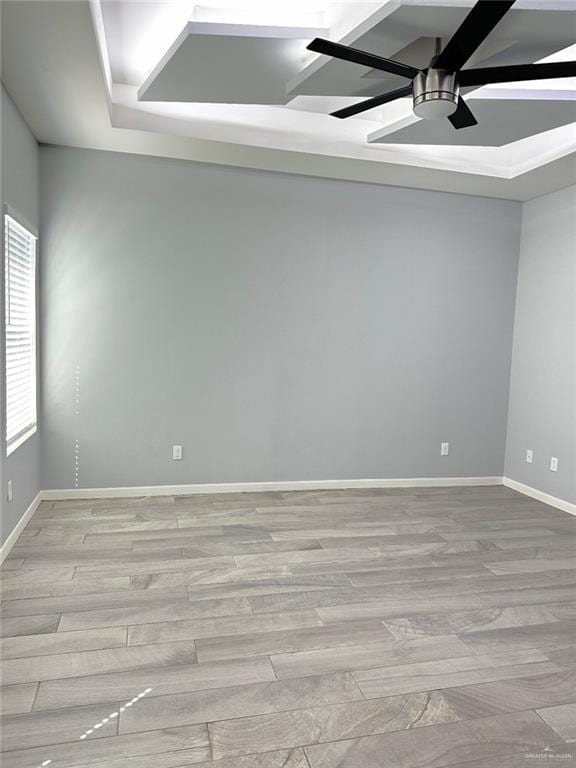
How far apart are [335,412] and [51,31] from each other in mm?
3315

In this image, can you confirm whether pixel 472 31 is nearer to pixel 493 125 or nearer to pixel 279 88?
pixel 279 88

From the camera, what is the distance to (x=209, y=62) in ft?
9.37

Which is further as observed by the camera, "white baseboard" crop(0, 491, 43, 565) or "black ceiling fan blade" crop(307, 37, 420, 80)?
"white baseboard" crop(0, 491, 43, 565)

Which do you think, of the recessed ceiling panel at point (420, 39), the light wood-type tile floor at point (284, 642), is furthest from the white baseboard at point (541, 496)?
the recessed ceiling panel at point (420, 39)

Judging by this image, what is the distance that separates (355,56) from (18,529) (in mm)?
3200

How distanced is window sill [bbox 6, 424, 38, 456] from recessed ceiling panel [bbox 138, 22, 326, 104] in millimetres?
2208

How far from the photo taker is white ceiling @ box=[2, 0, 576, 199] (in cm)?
244

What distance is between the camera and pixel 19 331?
3604mm

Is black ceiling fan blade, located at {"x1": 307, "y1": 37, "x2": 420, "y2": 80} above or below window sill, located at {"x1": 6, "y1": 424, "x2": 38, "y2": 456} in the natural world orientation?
above

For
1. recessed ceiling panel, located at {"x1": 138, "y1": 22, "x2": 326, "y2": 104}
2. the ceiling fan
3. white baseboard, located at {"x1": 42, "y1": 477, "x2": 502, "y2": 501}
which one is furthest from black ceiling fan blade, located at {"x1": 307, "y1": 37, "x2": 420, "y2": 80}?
white baseboard, located at {"x1": 42, "y1": 477, "x2": 502, "y2": 501}

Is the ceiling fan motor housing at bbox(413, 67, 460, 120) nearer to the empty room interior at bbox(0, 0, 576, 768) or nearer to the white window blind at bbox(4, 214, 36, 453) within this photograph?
the empty room interior at bbox(0, 0, 576, 768)

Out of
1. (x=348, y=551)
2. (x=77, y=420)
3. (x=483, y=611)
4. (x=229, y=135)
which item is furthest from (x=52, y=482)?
(x=483, y=611)

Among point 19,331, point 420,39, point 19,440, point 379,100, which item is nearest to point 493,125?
point 420,39

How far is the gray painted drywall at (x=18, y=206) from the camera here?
10.2 ft
